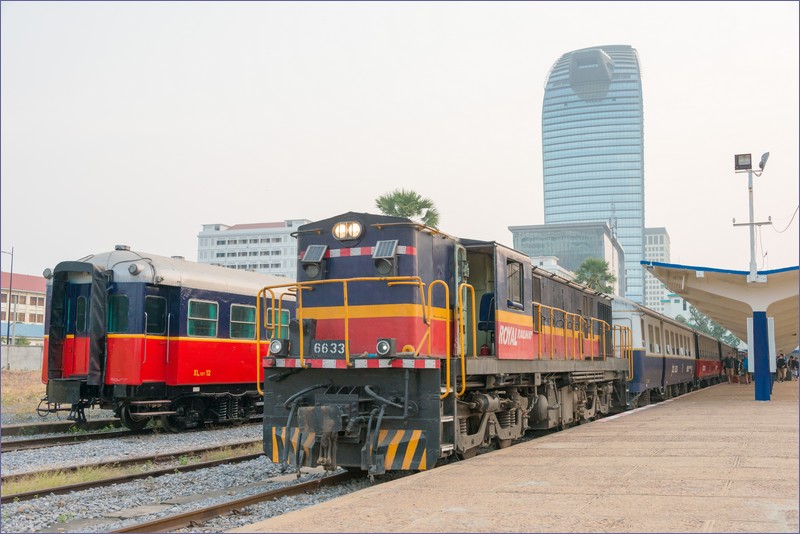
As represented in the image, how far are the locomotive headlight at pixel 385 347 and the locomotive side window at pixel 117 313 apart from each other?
24.8ft

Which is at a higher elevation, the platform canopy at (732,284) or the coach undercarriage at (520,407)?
the platform canopy at (732,284)

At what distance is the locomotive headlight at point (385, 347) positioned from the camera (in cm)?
833

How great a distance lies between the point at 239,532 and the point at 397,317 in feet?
12.7

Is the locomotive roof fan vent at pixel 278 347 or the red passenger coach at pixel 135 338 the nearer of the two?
the locomotive roof fan vent at pixel 278 347

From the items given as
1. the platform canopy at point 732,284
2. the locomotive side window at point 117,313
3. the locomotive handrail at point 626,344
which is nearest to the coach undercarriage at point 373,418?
the locomotive side window at point 117,313

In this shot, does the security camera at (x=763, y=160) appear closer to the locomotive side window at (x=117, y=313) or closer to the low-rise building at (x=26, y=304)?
the locomotive side window at (x=117, y=313)

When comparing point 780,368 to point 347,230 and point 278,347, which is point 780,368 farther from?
point 278,347

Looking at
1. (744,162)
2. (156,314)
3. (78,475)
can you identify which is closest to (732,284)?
(744,162)

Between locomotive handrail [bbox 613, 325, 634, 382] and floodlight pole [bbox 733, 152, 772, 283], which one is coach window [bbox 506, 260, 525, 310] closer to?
locomotive handrail [bbox 613, 325, 634, 382]

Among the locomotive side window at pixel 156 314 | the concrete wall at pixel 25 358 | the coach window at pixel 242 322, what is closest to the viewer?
the locomotive side window at pixel 156 314

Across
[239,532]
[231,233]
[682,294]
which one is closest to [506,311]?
[239,532]

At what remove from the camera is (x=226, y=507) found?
24.5ft

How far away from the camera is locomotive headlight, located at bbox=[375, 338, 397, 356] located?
328 inches

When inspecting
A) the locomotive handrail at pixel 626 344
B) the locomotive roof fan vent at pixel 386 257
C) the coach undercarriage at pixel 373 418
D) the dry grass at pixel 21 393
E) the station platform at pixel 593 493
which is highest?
the locomotive roof fan vent at pixel 386 257
